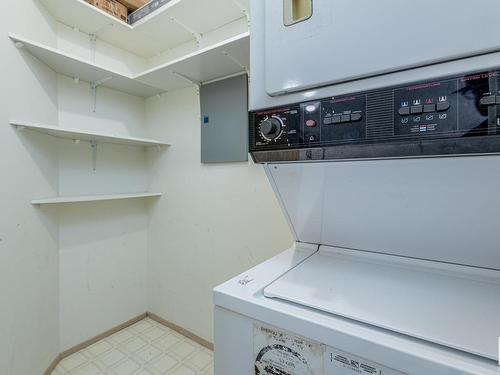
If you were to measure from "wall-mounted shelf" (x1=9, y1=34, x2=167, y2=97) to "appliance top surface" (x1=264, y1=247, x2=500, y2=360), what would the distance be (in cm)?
182

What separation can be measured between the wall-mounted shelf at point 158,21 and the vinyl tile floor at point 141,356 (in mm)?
2498

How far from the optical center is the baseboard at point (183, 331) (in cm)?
203

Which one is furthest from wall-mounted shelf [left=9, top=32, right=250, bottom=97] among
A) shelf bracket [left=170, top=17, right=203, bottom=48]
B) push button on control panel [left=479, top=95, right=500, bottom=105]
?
push button on control panel [left=479, top=95, right=500, bottom=105]

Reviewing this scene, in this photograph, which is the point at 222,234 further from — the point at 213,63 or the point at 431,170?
the point at 431,170

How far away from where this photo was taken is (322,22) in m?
0.66

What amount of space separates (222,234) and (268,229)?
16.5 inches

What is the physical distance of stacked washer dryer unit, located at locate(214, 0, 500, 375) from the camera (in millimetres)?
506

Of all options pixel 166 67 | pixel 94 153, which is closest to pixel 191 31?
pixel 166 67

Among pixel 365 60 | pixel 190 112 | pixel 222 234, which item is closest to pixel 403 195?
pixel 365 60

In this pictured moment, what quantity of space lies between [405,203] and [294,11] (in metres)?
0.66

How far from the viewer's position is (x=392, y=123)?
0.58 metres

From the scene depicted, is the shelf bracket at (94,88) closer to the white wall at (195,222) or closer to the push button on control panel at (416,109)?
the white wall at (195,222)

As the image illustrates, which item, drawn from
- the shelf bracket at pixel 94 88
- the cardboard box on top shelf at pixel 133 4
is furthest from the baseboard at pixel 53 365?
the cardboard box on top shelf at pixel 133 4

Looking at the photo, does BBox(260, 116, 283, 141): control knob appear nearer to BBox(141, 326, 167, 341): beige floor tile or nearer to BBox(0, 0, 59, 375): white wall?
BBox(0, 0, 59, 375): white wall
